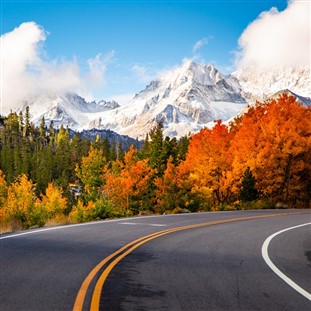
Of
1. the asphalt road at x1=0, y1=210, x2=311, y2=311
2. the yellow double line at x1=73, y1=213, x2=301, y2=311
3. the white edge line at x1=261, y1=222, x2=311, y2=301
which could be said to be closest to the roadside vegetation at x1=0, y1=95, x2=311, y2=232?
the yellow double line at x1=73, y1=213, x2=301, y2=311

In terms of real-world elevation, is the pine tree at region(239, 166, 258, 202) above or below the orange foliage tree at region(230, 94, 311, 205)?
below

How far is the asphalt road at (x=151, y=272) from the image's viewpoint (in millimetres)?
5905

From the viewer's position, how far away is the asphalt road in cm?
591

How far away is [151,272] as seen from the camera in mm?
7777

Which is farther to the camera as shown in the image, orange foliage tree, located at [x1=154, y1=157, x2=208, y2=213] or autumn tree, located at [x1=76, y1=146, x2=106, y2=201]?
autumn tree, located at [x1=76, y1=146, x2=106, y2=201]

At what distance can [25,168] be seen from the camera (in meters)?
111

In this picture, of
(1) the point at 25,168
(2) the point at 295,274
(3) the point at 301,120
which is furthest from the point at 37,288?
(1) the point at 25,168

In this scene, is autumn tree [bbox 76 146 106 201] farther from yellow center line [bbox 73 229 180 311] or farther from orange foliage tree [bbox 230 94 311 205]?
yellow center line [bbox 73 229 180 311]

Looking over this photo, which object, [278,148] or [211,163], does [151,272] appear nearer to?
[278,148]

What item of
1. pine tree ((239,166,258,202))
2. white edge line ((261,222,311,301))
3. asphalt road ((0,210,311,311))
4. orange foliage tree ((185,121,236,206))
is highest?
orange foliage tree ((185,121,236,206))

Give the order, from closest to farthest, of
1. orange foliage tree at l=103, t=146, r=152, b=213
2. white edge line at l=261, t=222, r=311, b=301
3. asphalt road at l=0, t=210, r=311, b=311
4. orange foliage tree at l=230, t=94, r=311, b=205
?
asphalt road at l=0, t=210, r=311, b=311
white edge line at l=261, t=222, r=311, b=301
orange foliage tree at l=230, t=94, r=311, b=205
orange foliage tree at l=103, t=146, r=152, b=213

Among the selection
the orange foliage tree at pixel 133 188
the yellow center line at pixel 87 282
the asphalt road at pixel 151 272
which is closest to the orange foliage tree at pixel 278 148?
the orange foliage tree at pixel 133 188

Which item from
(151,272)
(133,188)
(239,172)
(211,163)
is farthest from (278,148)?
(151,272)

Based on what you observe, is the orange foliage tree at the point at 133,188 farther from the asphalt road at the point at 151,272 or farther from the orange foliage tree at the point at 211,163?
the asphalt road at the point at 151,272
